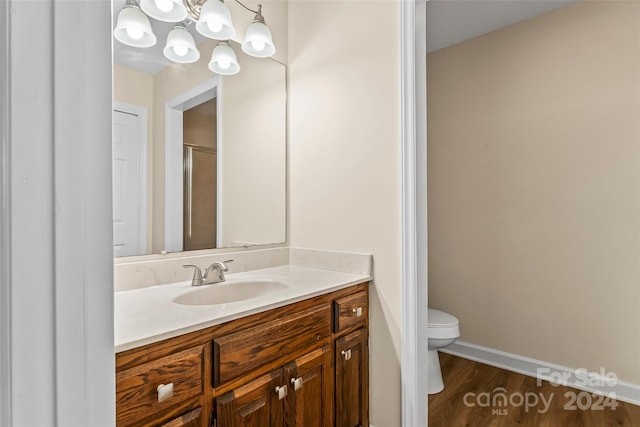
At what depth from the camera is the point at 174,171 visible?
1521 mm

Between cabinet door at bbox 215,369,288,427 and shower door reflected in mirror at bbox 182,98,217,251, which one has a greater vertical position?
shower door reflected in mirror at bbox 182,98,217,251

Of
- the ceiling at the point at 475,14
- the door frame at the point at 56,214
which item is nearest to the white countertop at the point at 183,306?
the door frame at the point at 56,214

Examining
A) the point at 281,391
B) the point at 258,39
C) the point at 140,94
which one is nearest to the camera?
the point at 281,391

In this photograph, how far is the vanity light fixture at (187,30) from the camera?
138 centimetres

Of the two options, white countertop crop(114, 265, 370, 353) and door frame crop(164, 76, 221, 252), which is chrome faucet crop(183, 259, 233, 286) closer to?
white countertop crop(114, 265, 370, 353)

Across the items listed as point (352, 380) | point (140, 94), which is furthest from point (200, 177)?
point (352, 380)

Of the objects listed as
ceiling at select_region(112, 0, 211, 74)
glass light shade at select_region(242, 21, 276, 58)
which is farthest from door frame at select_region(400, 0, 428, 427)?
ceiling at select_region(112, 0, 211, 74)

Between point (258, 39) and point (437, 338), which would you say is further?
point (437, 338)

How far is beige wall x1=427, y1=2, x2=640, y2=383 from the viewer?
2010 mm

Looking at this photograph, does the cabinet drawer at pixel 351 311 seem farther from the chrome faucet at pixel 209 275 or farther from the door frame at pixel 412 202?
the chrome faucet at pixel 209 275

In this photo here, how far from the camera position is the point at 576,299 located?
2148 millimetres

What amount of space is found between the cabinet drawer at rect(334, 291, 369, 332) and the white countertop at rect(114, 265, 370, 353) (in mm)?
67

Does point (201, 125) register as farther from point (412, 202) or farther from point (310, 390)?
point (310, 390)

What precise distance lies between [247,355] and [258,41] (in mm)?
1467
